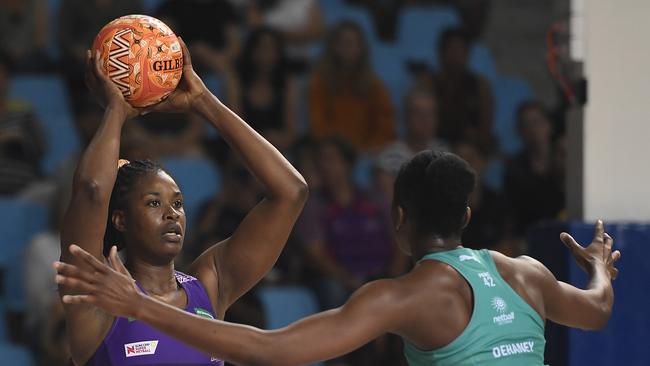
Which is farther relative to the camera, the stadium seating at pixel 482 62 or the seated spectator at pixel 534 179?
the stadium seating at pixel 482 62

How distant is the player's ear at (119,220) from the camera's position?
397cm

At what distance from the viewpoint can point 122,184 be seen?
13.1 feet

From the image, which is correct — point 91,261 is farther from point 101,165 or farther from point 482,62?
point 482,62

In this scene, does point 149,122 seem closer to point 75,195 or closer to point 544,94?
point 544,94

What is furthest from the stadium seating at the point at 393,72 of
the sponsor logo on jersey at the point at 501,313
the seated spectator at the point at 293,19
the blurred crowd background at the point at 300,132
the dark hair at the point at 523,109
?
the sponsor logo on jersey at the point at 501,313

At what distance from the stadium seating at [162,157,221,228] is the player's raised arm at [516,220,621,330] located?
14.5 feet

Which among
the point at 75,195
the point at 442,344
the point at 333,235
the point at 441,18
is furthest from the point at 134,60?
the point at 441,18

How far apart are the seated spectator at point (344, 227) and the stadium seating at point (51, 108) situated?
1827 mm

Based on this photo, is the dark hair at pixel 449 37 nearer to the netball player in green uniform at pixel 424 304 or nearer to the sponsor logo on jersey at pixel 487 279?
the netball player in green uniform at pixel 424 304

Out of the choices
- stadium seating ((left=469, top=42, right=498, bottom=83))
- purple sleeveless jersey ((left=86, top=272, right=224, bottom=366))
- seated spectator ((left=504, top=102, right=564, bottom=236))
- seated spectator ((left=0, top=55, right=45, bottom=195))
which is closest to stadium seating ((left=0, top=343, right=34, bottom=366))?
seated spectator ((left=0, top=55, right=45, bottom=195))

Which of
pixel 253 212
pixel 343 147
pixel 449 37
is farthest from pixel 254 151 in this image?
pixel 449 37

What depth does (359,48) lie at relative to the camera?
9.08 metres

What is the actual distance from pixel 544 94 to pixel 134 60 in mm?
7411

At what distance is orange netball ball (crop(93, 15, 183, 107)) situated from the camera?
386 centimetres
